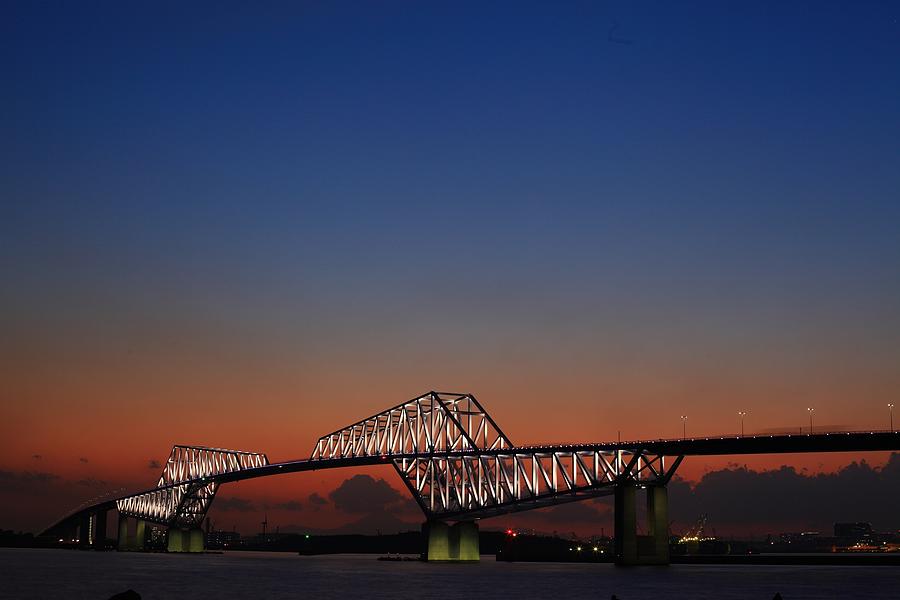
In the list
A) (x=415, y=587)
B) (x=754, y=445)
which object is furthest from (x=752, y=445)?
(x=415, y=587)

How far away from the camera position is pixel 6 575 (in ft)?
389

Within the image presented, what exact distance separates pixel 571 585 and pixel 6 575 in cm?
6175

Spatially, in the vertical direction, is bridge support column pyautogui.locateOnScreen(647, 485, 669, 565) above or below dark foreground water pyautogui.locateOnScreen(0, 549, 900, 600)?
above

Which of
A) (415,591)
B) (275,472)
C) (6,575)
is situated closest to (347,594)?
(415,591)

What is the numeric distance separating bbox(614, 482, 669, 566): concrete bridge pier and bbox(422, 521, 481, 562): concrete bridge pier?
3181cm

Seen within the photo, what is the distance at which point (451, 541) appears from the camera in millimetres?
161750

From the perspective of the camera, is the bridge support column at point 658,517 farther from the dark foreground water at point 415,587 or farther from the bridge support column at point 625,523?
the dark foreground water at point 415,587

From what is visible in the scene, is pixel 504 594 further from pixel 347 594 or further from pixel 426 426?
pixel 426 426

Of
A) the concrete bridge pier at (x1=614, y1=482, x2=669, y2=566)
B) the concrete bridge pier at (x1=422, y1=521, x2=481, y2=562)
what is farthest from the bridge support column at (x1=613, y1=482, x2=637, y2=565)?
the concrete bridge pier at (x1=422, y1=521, x2=481, y2=562)

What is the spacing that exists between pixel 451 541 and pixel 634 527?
3738 cm

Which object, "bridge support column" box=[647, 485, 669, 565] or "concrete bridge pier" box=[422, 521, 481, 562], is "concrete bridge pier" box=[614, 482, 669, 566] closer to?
"bridge support column" box=[647, 485, 669, 565]

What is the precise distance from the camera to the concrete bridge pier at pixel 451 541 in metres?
160

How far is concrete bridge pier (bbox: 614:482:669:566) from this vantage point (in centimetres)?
12938

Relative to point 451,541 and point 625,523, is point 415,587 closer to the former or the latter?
point 625,523
